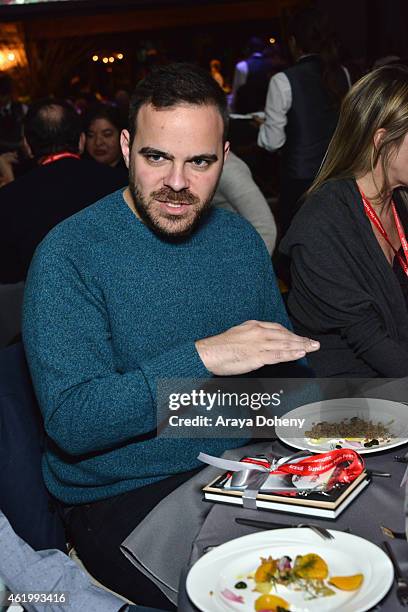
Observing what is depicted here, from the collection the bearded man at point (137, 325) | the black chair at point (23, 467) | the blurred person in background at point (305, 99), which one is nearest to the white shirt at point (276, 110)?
the blurred person in background at point (305, 99)

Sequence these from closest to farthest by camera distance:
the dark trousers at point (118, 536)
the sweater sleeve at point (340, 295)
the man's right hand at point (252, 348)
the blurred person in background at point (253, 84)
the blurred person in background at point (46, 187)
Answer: the man's right hand at point (252, 348) < the dark trousers at point (118, 536) < the sweater sleeve at point (340, 295) < the blurred person in background at point (46, 187) < the blurred person in background at point (253, 84)

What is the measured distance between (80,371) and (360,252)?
3.50 ft

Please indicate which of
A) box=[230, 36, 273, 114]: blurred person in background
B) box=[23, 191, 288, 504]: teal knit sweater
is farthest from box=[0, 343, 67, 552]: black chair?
box=[230, 36, 273, 114]: blurred person in background

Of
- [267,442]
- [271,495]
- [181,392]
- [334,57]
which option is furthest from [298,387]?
[334,57]

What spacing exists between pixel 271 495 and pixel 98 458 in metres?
0.47

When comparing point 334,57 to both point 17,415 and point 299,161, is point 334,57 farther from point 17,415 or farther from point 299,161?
point 17,415

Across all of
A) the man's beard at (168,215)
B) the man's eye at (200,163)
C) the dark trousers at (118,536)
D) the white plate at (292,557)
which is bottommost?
the dark trousers at (118,536)

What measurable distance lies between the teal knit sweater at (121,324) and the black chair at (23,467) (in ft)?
0.14

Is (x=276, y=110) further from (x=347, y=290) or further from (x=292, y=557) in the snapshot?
(x=292, y=557)

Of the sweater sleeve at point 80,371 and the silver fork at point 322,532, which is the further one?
the sweater sleeve at point 80,371

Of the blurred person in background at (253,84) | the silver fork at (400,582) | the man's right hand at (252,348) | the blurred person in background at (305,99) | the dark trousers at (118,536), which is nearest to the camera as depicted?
the silver fork at (400,582)

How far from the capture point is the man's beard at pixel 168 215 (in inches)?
66.5

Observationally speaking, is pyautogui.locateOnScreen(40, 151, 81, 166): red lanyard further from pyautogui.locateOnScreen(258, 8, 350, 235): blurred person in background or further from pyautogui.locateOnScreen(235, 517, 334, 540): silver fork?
pyautogui.locateOnScreen(235, 517, 334, 540): silver fork

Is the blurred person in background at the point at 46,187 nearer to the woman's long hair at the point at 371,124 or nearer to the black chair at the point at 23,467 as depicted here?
the woman's long hair at the point at 371,124
